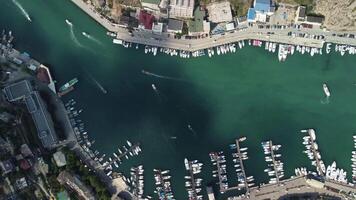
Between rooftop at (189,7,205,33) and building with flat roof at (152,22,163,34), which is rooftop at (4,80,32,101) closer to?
building with flat roof at (152,22,163,34)

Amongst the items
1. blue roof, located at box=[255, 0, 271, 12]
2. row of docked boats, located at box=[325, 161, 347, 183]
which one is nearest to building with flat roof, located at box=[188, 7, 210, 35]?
blue roof, located at box=[255, 0, 271, 12]

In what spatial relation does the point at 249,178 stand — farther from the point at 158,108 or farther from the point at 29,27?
the point at 29,27

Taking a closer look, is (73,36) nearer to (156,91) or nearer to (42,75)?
(42,75)

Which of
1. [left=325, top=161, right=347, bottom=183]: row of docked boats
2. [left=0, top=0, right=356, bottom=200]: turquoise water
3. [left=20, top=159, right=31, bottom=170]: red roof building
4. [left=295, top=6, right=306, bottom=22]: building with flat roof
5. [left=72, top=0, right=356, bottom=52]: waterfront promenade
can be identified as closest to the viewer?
[left=20, top=159, right=31, bottom=170]: red roof building

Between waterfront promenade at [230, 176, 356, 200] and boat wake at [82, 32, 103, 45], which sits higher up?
boat wake at [82, 32, 103, 45]

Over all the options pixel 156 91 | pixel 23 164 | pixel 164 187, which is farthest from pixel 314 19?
pixel 23 164

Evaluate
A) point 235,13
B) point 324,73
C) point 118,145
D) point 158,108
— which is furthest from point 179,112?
point 324,73
